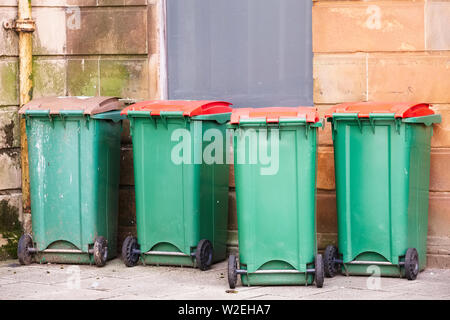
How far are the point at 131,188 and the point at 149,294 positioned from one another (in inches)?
81.5

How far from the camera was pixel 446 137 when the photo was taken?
24.4ft

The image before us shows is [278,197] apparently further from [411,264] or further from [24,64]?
[24,64]

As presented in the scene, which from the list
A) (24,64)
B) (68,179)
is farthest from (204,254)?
(24,64)

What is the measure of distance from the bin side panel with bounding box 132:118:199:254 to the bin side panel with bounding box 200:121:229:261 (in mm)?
139

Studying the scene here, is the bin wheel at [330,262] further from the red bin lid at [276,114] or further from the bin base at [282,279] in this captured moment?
the red bin lid at [276,114]

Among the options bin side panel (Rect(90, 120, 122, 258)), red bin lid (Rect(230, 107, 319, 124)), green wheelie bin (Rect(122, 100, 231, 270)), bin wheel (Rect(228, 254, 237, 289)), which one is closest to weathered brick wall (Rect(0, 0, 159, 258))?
bin side panel (Rect(90, 120, 122, 258))

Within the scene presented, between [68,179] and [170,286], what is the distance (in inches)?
59.3

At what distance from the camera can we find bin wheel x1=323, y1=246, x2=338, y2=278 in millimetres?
7016

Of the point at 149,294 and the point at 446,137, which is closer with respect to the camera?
the point at 149,294

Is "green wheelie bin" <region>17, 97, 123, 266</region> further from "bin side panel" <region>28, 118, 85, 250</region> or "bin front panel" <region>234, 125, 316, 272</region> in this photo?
"bin front panel" <region>234, 125, 316, 272</region>

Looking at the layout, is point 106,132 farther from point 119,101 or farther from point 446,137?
point 446,137

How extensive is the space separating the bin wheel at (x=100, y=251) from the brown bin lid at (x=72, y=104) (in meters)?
1.14

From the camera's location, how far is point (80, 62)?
856 cm

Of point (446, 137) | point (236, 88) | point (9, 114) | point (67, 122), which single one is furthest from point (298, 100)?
point (9, 114)
